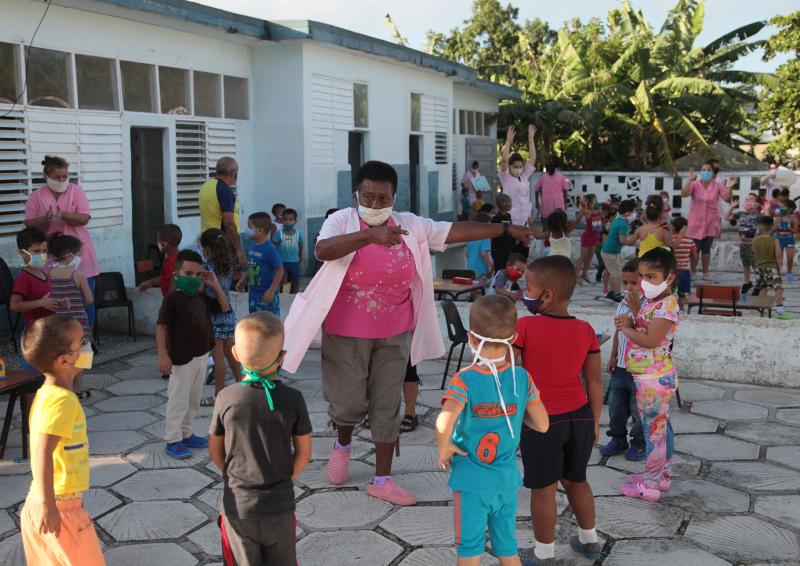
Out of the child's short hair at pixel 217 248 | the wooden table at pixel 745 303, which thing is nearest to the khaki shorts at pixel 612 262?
the wooden table at pixel 745 303

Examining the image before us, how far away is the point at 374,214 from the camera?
4.16 metres

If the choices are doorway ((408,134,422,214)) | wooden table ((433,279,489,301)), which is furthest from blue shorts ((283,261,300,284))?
doorway ((408,134,422,214))

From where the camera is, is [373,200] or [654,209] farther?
[654,209]

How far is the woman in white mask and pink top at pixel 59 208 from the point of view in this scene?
22.9ft

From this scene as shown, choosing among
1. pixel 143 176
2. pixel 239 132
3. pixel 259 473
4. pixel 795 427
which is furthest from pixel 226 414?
pixel 239 132

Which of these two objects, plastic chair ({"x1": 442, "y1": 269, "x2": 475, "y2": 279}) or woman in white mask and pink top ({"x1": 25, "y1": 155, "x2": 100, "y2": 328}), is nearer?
woman in white mask and pink top ({"x1": 25, "y1": 155, "x2": 100, "y2": 328})

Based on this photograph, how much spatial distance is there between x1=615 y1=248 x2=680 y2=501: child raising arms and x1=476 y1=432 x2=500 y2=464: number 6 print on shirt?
143 cm

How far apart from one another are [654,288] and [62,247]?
13.0ft

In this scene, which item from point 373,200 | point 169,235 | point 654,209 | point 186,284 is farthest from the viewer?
point 654,209

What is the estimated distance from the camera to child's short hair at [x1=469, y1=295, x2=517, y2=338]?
304 centimetres

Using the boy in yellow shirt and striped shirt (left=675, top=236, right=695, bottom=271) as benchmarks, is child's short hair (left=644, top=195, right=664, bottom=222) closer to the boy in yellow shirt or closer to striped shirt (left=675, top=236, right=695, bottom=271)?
striped shirt (left=675, top=236, right=695, bottom=271)

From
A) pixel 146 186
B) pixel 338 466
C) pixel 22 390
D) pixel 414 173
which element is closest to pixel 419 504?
pixel 338 466

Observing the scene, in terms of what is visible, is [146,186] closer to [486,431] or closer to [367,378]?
[367,378]

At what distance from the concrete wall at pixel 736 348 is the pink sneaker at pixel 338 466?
3209mm
